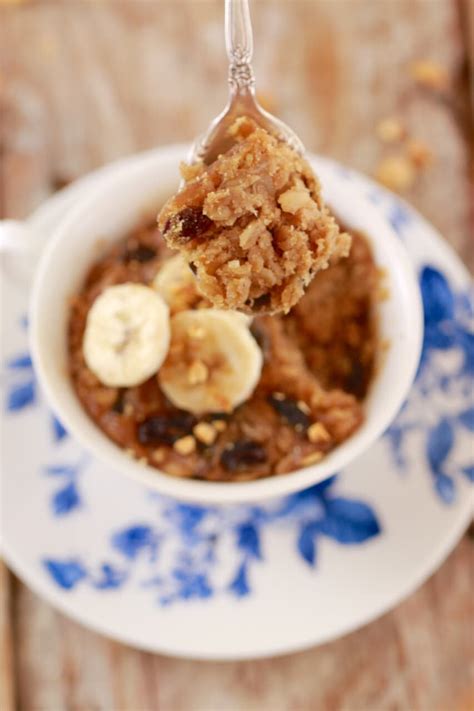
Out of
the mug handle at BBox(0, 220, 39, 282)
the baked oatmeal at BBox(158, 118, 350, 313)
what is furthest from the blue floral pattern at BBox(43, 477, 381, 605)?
the baked oatmeal at BBox(158, 118, 350, 313)

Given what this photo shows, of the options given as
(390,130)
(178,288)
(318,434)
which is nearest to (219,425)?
(318,434)

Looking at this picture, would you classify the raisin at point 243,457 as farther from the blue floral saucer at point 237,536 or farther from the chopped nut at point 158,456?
the blue floral saucer at point 237,536

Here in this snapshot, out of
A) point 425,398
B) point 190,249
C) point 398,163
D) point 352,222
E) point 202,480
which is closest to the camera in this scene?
point 190,249

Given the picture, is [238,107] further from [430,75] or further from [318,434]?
[430,75]

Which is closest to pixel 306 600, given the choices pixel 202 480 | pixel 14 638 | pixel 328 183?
pixel 202 480

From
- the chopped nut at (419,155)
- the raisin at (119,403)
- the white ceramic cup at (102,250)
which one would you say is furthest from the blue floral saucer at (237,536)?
the chopped nut at (419,155)

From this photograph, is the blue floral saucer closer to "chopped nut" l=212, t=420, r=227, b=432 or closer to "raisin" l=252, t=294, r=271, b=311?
"chopped nut" l=212, t=420, r=227, b=432

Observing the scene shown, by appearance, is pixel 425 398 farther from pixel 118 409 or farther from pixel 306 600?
pixel 118 409
